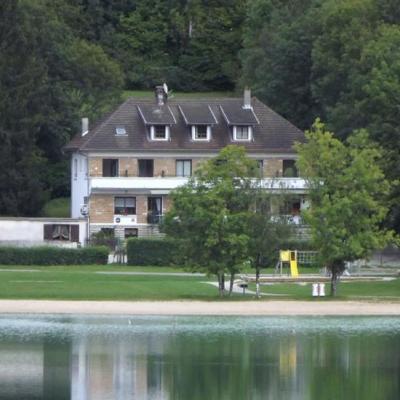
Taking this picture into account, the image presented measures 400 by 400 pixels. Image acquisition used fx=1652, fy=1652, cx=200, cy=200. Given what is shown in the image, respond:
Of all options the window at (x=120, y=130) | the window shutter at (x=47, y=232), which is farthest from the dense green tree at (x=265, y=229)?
the window at (x=120, y=130)

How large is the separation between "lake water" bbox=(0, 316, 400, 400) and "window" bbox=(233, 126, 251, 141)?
38.2 meters

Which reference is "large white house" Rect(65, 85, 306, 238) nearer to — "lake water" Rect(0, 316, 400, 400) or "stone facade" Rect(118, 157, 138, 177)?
"stone facade" Rect(118, 157, 138, 177)

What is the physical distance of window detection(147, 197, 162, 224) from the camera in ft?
324

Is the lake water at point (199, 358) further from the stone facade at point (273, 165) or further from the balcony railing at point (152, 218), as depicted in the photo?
the stone facade at point (273, 165)

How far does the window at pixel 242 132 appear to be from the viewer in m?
101

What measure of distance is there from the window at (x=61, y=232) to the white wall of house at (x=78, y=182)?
5.76m

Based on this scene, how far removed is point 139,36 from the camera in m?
144

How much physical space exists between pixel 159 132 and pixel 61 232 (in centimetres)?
1056

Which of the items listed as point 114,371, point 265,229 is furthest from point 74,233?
point 114,371

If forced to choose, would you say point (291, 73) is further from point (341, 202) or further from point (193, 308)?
point (193, 308)

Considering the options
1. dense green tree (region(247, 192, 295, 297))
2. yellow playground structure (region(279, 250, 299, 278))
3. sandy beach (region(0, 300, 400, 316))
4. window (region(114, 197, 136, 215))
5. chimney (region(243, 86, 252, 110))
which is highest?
chimney (region(243, 86, 252, 110))

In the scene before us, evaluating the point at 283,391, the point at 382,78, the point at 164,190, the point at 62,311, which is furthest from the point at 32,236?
the point at 283,391

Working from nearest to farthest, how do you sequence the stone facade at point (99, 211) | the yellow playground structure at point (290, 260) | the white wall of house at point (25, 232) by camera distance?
1. the yellow playground structure at point (290, 260)
2. the white wall of house at point (25, 232)
3. the stone facade at point (99, 211)

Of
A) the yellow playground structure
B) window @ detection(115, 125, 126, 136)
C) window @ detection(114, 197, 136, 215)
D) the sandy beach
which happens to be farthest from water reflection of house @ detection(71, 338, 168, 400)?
window @ detection(115, 125, 126, 136)
